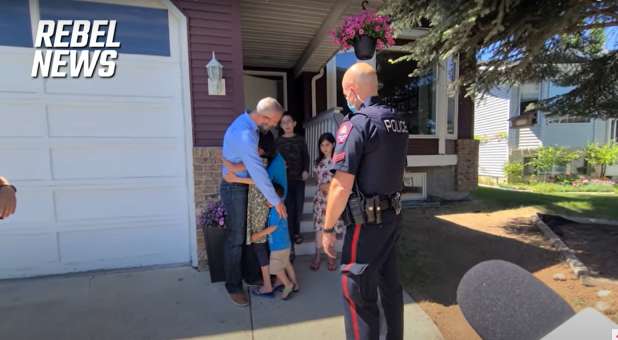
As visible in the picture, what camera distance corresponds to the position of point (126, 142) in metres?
3.56

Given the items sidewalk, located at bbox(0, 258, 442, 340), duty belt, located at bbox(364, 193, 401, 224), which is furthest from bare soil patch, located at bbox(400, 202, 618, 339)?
duty belt, located at bbox(364, 193, 401, 224)

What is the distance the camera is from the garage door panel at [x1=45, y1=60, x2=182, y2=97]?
3.39 metres

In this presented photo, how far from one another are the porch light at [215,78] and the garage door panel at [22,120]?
5.37 ft

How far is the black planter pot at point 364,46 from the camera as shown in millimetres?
3423

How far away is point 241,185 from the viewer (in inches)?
111

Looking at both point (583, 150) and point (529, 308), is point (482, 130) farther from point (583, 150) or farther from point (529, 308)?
point (529, 308)

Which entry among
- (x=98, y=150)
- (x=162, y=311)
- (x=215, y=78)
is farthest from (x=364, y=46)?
(x=162, y=311)

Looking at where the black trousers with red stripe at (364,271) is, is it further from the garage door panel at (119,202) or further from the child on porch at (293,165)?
the garage door panel at (119,202)

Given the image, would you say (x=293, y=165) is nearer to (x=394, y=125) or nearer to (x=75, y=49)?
(x=394, y=125)

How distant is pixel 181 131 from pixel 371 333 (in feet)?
9.23

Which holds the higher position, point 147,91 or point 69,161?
point 147,91

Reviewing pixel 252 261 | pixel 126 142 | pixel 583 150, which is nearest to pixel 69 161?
Answer: pixel 126 142

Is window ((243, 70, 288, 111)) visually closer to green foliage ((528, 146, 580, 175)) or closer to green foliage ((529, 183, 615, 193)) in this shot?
green foliage ((529, 183, 615, 193))

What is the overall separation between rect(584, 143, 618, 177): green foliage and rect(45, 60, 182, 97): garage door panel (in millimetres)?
15623
